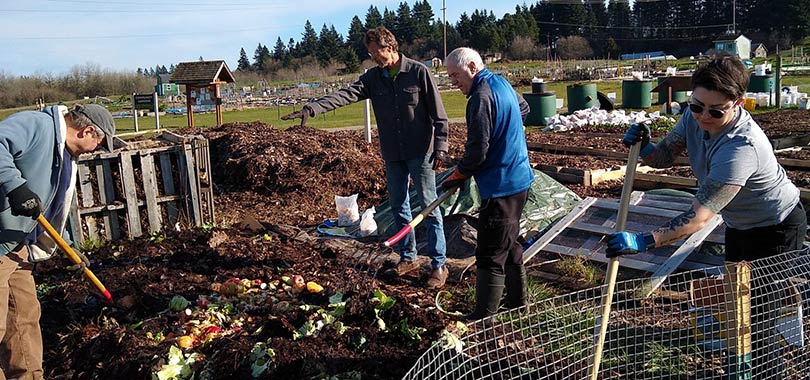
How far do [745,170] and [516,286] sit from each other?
5.93ft

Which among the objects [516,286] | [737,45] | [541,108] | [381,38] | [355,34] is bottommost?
[516,286]

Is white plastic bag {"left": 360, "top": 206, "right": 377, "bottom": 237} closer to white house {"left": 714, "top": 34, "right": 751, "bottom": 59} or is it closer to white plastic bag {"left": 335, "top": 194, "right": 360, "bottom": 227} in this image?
white plastic bag {"left": 335, "top": 194, "right": 360, "bottom": 227}

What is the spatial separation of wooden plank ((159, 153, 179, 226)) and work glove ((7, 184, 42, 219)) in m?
→ 3.96

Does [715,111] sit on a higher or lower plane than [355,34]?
lower

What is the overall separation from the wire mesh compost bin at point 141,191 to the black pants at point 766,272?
551 cm

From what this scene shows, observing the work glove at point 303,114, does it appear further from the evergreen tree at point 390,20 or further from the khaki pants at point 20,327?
the evergreen tree at point 390,20

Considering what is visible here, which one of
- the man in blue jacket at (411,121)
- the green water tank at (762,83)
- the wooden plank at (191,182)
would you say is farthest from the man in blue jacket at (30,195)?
the green water tank at (762,83)

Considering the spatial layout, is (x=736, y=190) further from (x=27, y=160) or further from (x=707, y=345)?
(x=27, y=160)

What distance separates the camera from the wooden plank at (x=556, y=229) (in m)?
5.78

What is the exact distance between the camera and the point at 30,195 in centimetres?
335

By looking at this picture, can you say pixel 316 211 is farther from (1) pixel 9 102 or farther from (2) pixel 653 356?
(1) pixel 9 102

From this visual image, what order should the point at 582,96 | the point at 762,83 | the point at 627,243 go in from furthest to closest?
the point at 762,83
the point at 582,96
the point at 627,243

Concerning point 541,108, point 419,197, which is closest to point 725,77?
point 419,197

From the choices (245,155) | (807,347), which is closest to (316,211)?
(245,155)
